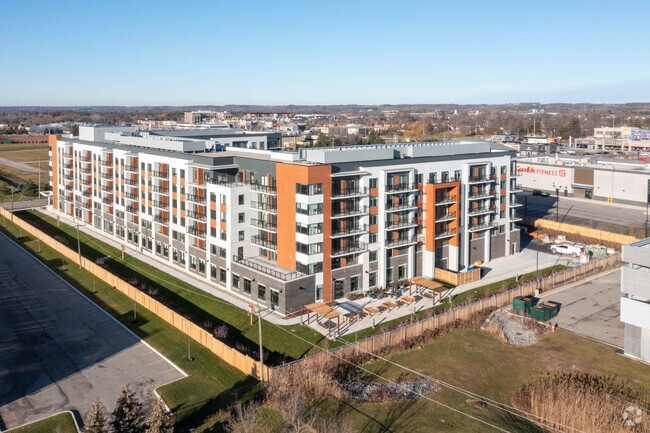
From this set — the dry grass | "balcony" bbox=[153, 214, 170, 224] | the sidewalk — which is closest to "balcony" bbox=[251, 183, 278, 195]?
the sidewalk

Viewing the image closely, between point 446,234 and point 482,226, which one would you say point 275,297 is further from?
point 482,226

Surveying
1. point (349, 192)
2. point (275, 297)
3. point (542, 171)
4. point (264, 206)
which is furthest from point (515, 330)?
point (542, 171)

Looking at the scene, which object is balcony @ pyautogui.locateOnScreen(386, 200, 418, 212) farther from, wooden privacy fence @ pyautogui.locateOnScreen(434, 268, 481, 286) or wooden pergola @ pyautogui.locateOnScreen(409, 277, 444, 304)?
wooden privacy fence @ pyautogui.locateOnScreen(434, 268, 481, 286)

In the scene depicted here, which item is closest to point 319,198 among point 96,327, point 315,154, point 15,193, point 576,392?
point 315,154

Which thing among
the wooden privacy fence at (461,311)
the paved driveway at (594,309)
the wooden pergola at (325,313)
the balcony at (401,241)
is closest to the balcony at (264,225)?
the wooden pergola at (325,313)

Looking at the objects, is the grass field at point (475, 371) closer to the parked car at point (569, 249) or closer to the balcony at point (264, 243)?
the balcony at point (264, 243)

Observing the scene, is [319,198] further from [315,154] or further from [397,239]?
[397,239]
